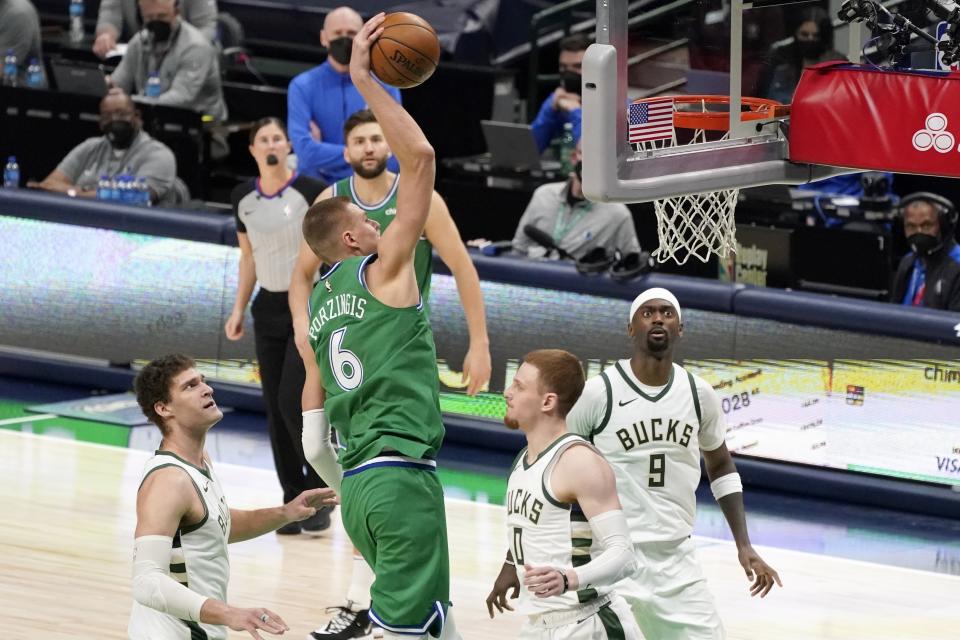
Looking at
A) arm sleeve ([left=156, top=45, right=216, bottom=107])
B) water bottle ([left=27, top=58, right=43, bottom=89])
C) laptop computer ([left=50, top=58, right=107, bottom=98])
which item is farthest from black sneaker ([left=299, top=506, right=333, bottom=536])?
water bottle ([left=27, top=58, right=43, bottom=89])

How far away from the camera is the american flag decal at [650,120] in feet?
19.7

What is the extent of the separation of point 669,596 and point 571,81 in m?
7.24

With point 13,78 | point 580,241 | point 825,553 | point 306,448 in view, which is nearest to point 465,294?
point 306,448

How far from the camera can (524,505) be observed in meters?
5.47

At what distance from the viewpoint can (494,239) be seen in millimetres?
12414

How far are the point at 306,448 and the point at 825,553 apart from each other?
11.5 feet

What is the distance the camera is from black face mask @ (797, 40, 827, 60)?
6560 millimetres

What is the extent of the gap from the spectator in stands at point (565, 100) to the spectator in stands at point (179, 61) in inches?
99.2

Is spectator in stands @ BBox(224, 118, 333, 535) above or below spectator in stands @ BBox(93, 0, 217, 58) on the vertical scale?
below

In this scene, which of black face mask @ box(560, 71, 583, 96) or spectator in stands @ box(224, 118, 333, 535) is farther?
black face mask @ box(560, 71, 583, 96)

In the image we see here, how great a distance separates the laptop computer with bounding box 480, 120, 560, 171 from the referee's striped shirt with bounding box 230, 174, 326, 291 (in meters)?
3.35

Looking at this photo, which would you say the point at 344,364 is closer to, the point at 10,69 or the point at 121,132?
the point at 121,132

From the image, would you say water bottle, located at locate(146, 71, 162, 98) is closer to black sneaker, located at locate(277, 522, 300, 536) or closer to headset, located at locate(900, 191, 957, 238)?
black sneaker, located at locate(277, 522, 300, 536)

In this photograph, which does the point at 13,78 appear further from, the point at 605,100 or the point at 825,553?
the point at 605,100
